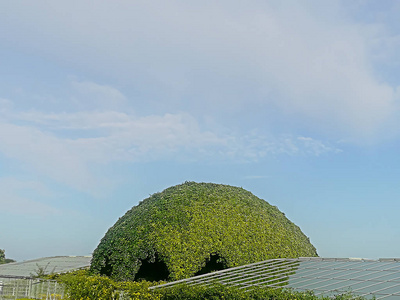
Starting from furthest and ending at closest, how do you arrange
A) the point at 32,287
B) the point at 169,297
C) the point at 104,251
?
the point at 32,287 → the point at 104,251 → the point at 169,297

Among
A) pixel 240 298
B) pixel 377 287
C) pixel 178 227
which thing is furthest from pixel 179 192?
pixel 377 287

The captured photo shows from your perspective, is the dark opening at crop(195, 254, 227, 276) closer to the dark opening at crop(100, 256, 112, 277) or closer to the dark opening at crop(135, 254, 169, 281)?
the dark opening at crop(135, 254, 169, 281)

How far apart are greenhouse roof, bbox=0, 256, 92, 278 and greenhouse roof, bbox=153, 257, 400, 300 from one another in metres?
13.6

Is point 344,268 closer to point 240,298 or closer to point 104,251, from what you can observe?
point 240,298

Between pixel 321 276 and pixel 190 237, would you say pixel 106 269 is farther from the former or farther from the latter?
pixel 321 276

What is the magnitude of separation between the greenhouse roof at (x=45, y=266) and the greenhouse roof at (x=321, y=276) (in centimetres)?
1361

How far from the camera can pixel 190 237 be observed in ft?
54.9

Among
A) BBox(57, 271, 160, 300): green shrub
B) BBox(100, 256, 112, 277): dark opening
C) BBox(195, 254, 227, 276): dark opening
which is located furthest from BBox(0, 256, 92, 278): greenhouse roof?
BBox(195, 254, 227, 276): dark opening

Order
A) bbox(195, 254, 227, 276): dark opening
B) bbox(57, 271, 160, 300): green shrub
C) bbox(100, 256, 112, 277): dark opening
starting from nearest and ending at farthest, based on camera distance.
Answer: bbox(57, 271, 160, 300): green shrub → bbox(195, 254, 227, 276): dark opening → bbox(100, 256, 112, 277): dark opening

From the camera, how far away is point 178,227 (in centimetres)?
1698

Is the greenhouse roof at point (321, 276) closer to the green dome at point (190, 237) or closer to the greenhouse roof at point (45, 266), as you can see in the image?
the green dome at point (190, 237)

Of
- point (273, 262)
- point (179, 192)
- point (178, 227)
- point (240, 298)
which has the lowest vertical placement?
point (240, 298)

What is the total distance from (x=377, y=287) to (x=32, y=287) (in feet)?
57.1

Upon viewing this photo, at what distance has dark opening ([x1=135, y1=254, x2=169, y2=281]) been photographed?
17.5 m
